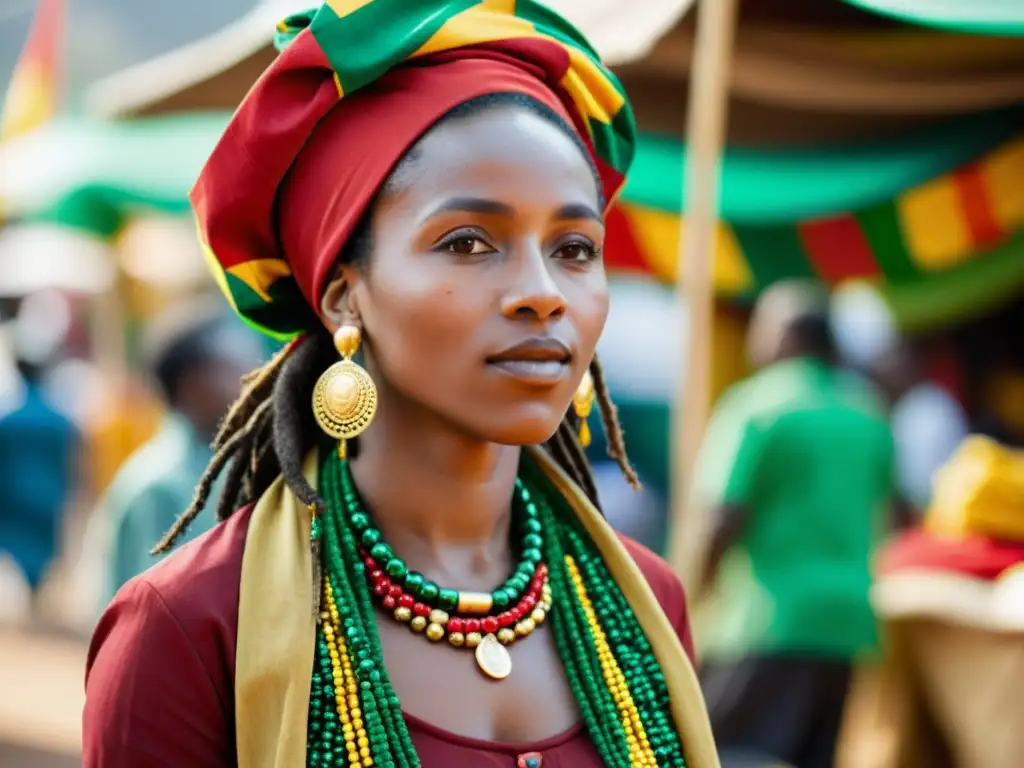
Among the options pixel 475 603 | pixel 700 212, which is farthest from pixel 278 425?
pixel 700 212

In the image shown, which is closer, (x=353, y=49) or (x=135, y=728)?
(x=135, y=728)

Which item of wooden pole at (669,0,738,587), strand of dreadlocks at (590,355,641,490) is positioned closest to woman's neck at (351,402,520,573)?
strand of dreadlocks at (590,355,641,490)

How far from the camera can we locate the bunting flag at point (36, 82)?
9.62 metres

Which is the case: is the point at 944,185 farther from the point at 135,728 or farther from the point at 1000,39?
the point at 135,728

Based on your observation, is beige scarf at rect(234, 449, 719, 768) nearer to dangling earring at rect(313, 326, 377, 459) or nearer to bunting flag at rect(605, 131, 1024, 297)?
dangling earring at rect(313, 326, 377, 459)

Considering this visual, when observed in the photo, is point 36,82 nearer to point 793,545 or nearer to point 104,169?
point 104,169

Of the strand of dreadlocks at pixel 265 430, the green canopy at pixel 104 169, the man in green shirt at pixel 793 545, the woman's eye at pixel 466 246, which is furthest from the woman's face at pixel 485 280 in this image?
the green canopy at pixel 104 169

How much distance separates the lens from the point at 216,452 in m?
2.07

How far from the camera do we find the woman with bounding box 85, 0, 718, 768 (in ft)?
5.62

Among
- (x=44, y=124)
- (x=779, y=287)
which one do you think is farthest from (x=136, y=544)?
(x=44, y=124)

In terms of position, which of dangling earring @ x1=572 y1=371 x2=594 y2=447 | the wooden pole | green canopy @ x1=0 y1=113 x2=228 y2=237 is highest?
green canopy @ x1=0 y1=113 x2=228 y2=237

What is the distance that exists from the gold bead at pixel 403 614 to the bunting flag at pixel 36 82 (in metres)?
8.46

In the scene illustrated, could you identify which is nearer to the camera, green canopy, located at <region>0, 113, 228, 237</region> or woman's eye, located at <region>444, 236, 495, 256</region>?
woman's eye, located at <region>444, 236, 495, 256</region>

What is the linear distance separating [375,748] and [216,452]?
54 centimetres
